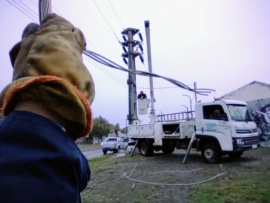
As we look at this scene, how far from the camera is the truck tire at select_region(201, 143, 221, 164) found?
9.88 metres

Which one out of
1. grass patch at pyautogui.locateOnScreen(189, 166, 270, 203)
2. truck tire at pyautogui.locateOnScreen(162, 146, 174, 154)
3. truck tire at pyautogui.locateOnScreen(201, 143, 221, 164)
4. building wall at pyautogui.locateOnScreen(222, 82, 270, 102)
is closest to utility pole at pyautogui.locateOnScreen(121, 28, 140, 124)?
truck tire at pyautogui.locateOnScreen(162, 146, 174, 154)

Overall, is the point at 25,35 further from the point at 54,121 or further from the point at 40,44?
the point at 54,121

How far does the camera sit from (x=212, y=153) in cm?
998

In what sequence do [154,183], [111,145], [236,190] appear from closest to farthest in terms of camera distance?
[236,190] < [154,183] < [111,145]

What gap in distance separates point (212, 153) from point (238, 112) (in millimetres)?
2077

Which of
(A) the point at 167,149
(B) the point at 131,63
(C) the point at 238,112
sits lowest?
(A) the point at 167,149

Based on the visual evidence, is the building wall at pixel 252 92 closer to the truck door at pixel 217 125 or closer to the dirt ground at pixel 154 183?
the truck door at pixel 217 125

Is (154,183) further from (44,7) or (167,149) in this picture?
(167,149)

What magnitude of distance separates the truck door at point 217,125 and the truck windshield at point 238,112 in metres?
0.32

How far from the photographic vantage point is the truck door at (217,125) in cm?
956

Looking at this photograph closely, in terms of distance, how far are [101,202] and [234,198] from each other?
2.99 m

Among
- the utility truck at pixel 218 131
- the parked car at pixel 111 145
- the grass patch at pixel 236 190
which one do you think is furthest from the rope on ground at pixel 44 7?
the parked car at pixel 111 145

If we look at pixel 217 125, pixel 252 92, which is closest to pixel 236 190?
pixel 217 125

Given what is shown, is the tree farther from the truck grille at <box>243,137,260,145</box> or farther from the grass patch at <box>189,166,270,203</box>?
the grass patch at <box>189,166,270,203</box>
